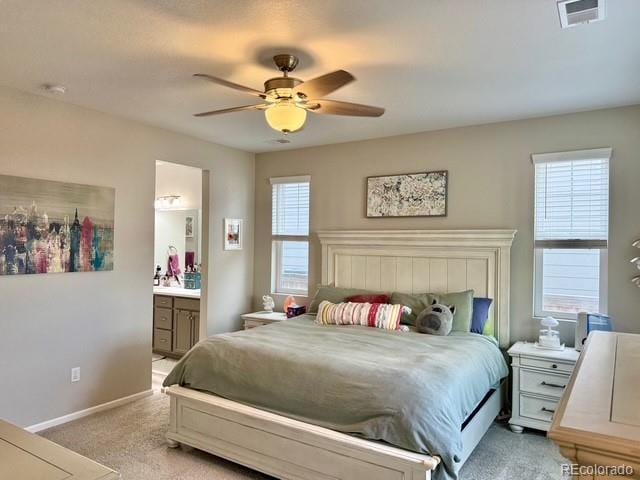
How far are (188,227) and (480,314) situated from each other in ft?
13.5

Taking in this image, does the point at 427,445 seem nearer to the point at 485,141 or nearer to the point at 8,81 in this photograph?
the point at 485,141

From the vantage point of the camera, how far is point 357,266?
15.4ft

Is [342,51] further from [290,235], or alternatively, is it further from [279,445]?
[290,235]

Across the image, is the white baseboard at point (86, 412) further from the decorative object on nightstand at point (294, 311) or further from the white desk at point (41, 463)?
the white desk at point (41, 463)

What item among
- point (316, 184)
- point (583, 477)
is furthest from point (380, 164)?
point (583, 477)

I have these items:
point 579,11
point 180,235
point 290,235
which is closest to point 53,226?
point 290,235

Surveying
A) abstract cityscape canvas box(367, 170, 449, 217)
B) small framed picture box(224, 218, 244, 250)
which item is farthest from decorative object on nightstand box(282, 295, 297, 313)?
abstract cityscape canvas box(367, 170, 449, 217)

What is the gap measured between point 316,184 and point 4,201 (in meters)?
2.98

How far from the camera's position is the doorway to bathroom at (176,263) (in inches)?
209

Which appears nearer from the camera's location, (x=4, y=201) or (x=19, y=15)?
(x=19, y=15)

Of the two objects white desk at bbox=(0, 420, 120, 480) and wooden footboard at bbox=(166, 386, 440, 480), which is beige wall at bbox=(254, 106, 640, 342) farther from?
white desk at bbox=(0, 420, 120, 480)

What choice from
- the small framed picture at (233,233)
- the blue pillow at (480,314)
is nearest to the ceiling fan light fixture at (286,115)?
the blue pillow at (480,314)

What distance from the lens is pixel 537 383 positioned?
3396 millimetres

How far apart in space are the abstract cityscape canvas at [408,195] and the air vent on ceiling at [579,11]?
7.06 ft
